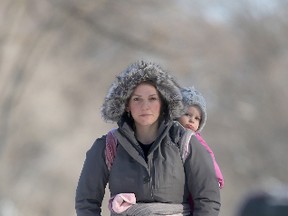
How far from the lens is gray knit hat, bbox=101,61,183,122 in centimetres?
628

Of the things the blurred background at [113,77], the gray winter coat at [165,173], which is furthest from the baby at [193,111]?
the blurred background at [113,77]

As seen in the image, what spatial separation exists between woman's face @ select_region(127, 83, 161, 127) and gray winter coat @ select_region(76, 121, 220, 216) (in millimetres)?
69

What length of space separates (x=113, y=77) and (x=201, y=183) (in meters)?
29.2

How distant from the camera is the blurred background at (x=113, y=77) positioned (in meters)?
30.7

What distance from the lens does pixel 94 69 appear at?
123 feet

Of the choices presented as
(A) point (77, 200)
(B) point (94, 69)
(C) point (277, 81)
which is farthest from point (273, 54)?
(A) point (77, 200)

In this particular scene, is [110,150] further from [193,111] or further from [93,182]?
[193,111]

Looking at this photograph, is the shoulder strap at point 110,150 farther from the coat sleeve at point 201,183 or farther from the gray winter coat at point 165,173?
the coat sleeve at point 201,183

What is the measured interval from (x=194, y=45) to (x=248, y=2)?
386 cm

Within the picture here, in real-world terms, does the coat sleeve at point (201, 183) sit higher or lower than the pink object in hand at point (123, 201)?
higher

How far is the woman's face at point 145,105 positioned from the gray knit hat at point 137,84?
2 cm

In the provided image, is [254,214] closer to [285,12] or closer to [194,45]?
[194,45]

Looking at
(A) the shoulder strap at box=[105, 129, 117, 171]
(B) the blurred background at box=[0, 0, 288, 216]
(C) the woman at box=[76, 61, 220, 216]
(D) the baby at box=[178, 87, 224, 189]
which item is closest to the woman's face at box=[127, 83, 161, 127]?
(C) the woman at box=[76, 61, 220, 216]

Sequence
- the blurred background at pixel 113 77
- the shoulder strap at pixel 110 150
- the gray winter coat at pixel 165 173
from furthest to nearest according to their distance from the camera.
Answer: the blurred background at pixel 113 77, the shoulder strap at pixel 110 150, the gray winter coat at pixel 165 173
